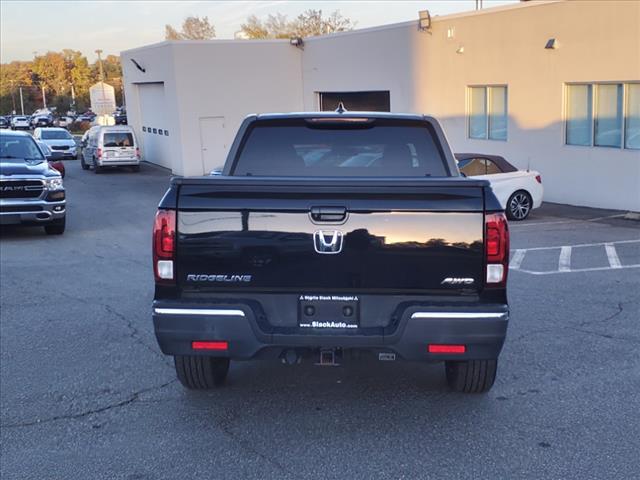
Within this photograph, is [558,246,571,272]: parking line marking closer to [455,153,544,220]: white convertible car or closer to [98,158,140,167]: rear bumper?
[455,153,544,220]: white convertible car

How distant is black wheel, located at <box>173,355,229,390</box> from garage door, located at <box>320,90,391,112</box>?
68.3 ft

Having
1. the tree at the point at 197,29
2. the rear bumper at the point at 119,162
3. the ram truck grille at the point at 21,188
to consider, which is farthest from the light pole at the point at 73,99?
the ram truck grille at the point at 21,188

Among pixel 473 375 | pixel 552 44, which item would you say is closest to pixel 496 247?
pixel 473 375

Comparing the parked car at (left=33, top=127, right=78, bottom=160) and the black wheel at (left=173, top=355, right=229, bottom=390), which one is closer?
the black wheel at (left=173, top=355, right=229, bottom=390)

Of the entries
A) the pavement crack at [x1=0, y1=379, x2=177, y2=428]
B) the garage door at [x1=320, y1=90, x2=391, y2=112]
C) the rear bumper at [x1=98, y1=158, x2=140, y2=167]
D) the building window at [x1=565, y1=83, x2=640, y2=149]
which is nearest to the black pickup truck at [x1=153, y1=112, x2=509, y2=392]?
the pavement crack at [x1=0, y1=379, x2=177, y2=428]

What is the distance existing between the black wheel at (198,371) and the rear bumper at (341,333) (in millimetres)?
742

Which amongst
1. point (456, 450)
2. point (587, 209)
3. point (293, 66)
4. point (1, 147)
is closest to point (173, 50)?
point (293, 66)

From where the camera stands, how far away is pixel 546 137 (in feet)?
61.9

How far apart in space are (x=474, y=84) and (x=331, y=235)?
17665mm

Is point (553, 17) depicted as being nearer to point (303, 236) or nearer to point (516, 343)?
point (516, 343)

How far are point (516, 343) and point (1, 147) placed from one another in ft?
38.5

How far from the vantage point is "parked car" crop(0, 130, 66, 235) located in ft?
44.6

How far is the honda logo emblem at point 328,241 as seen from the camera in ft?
14.9

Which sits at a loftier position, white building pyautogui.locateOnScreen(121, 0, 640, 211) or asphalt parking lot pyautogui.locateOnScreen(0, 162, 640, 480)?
white building pyautogui.locateOnScreen(121, 0, 640, 211)
